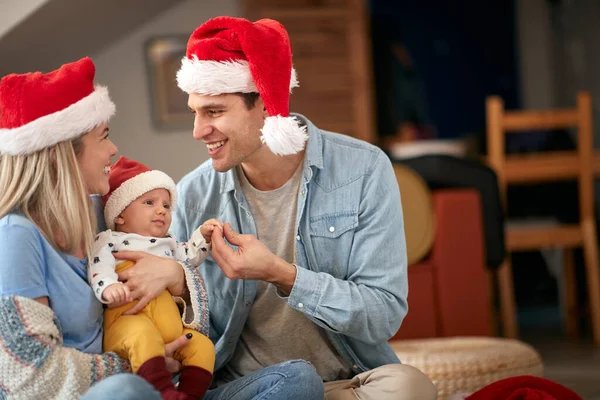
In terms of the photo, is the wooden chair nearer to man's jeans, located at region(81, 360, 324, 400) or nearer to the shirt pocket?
the shirt pocket

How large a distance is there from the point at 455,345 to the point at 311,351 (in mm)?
1102

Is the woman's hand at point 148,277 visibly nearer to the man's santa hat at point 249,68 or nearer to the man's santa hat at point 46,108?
the man's santa hat at point 46,108

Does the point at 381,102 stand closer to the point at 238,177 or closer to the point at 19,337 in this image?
the point at 238,177

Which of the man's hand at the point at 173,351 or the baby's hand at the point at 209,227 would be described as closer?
the man's hand at the point at 173,351

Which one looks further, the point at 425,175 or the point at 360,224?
the point at 425,175

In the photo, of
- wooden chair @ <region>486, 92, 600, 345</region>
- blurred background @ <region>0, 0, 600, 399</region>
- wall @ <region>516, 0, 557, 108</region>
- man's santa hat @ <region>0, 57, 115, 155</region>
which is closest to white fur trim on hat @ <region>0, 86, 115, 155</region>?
man's santa hat @ <region>0, 57, 115, 155</region>

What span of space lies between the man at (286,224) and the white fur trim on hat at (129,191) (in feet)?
0.55

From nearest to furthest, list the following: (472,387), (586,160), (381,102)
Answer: (472,387) → (586,160) → (381,102)

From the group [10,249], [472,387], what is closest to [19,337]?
[10,249]

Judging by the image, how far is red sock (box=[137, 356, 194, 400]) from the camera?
61.2 inches

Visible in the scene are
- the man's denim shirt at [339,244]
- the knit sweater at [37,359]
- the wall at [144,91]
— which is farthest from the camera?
the wall at [144,91]

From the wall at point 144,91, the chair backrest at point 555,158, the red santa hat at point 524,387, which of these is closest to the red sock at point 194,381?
the red santa hat at point 524,387

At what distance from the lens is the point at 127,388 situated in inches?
57.5

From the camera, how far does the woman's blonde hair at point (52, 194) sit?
1604 millimetres
